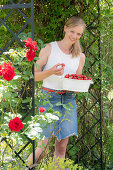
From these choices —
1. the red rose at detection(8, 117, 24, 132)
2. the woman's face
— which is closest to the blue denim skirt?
the woman's face

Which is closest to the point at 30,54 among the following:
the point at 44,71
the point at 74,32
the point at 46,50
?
the point at 44,71

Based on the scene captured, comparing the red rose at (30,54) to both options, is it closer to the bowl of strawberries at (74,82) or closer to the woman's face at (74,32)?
the bowl of strawberries at (74,82)

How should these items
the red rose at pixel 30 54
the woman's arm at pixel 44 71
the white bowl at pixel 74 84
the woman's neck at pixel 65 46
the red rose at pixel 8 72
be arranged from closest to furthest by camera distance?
the red rose at pixel 8 72 → the red rose at pixel 30 54 → the woman's arm at pixel 44 71 → the white bowl at pixel 74 84 → the woman's neck at pixel 65 46

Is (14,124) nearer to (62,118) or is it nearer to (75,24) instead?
(62,118)

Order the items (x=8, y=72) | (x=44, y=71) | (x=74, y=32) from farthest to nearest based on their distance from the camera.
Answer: (x=74, y=32)
(x=44, y=71)
(x=8, y=72)

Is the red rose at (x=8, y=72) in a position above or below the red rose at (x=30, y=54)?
below

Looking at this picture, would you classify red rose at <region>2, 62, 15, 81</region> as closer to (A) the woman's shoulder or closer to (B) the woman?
(B) the woman

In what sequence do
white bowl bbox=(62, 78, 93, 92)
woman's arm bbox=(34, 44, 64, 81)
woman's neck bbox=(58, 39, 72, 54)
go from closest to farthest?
woman's arm bbox=(34, 44, 64, 81) < white bowl bbox=(62, 78, 93, 92) < woman's neck bbox=(58, 39, 72, 54)

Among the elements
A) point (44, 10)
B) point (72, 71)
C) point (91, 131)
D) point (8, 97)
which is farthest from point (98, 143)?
point (8, 97)

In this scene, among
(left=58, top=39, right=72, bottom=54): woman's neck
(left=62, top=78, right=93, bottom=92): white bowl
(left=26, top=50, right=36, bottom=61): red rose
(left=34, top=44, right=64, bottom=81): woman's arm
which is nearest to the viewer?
(left=26, top=50, right=36, bottom=61): red rose

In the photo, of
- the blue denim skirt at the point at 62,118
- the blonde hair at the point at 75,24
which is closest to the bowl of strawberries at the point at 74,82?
the blue denim skirt at the point at 62,118

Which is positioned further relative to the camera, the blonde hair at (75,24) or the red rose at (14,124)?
the blonde hair at (75,24)

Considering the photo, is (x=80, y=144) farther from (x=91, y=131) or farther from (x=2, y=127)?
(x=2, y=127)

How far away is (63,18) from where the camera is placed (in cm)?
304
